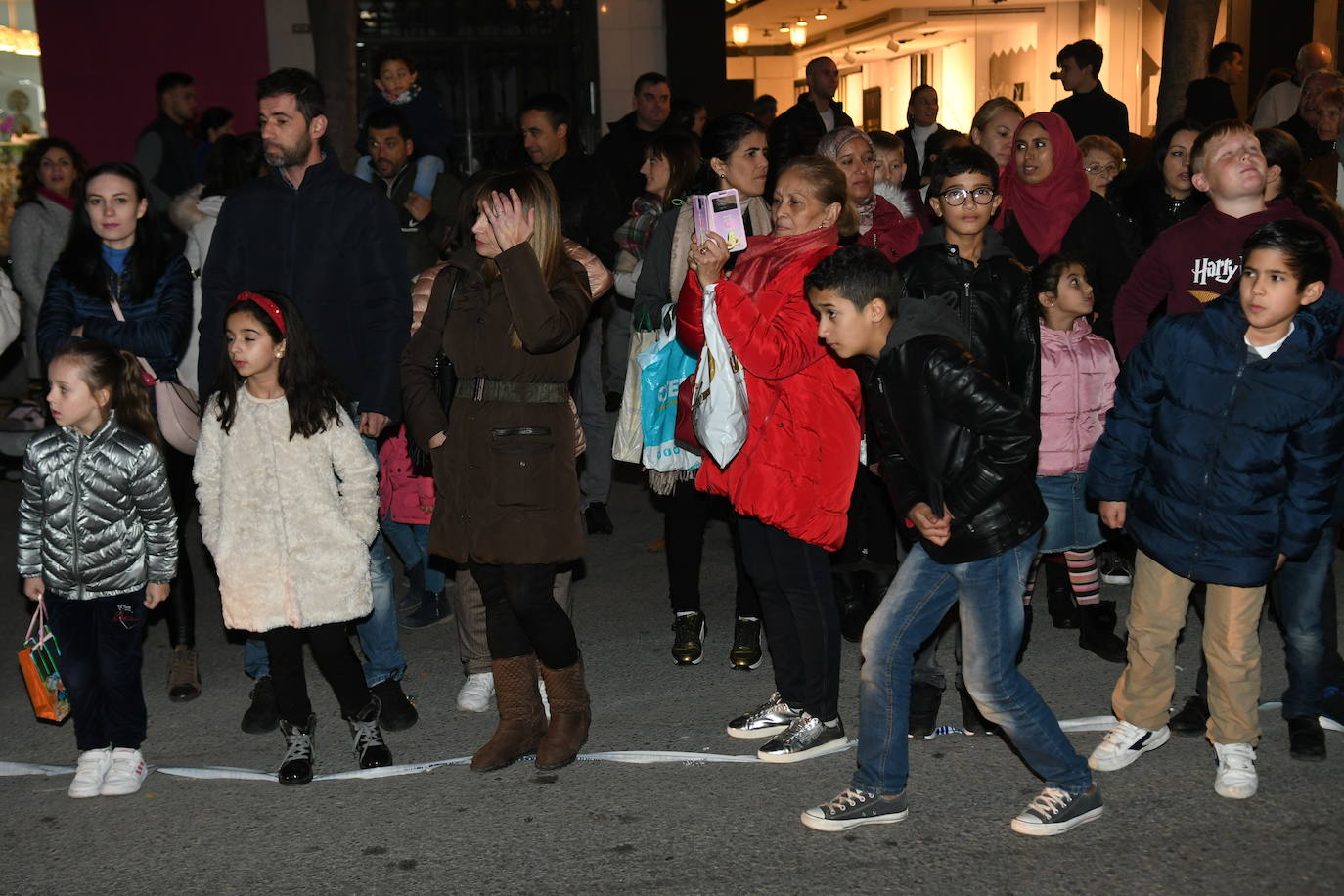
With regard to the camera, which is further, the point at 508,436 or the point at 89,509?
the point at 89,509

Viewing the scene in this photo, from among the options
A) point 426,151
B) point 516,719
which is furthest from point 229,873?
point 426,151

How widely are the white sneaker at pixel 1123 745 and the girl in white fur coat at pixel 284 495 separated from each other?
256cm

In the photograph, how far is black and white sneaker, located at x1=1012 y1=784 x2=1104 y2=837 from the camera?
14.1 feet

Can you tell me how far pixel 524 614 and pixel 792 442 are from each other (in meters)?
1.12

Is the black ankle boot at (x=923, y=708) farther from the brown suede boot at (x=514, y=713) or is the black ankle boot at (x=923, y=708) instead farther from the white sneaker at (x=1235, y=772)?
the brown suede boot at (x=514, y=713)

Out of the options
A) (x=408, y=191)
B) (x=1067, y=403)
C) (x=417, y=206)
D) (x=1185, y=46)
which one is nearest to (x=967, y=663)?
(x=1067, y=403)

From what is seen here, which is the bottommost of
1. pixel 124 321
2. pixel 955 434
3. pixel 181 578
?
pixel 181 578

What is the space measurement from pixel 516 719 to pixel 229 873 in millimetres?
1153

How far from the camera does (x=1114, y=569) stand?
698 cm

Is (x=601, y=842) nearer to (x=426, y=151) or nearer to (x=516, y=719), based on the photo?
(x=516, y=719)

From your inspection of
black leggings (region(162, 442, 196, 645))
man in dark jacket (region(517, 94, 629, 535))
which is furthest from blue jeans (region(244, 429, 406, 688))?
man in dark jacket (region(517, 94, 629, 535))

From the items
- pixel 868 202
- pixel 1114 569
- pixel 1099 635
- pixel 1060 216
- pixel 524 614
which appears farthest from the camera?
pixel 1114 569

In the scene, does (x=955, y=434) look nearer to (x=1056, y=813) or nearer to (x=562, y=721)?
(x=1056, y=813)

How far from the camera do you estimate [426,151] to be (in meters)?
9.05
